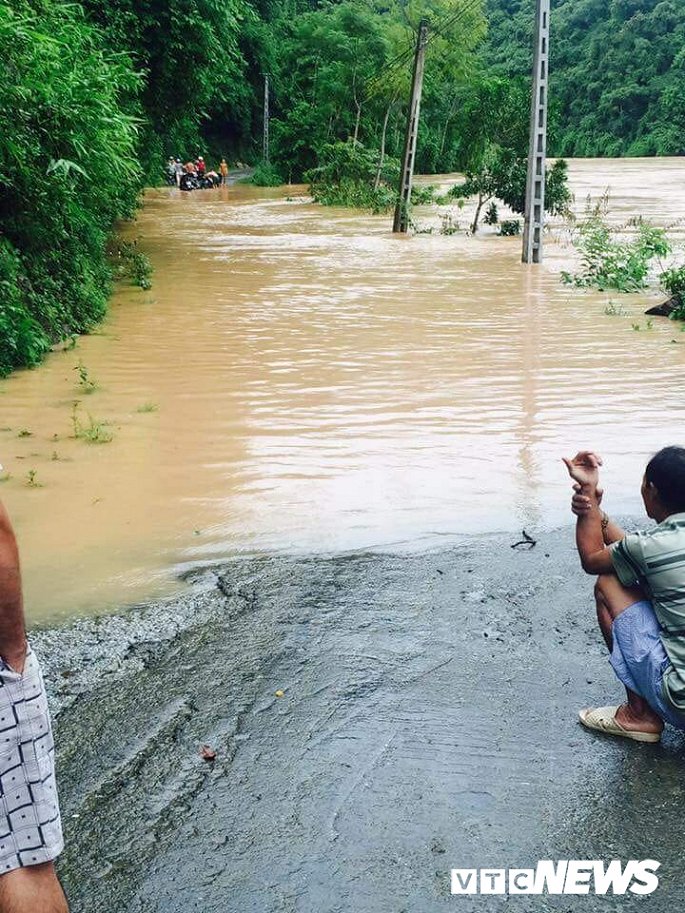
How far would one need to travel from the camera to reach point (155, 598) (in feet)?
16.7

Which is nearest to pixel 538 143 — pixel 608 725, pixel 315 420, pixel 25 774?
pixel 315 420

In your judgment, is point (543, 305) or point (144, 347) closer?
point (144, 347)

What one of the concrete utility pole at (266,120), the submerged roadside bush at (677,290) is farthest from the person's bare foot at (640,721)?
the concrete utility pole at (266,120)

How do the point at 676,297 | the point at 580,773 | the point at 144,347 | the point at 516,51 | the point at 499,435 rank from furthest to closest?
the point at 516,51 → the point at 676,297 → the point at 144,347 → the point at 499,435 → the point at 580,773

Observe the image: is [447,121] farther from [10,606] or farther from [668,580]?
[10,606]

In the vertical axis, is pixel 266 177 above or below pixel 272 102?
below

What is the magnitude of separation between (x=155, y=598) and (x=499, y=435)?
3841mm

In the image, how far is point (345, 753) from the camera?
355cm

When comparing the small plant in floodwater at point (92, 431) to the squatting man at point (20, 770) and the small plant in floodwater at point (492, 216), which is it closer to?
the squatting man at point (20, 770)

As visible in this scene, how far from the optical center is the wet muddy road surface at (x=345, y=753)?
2.95 meters

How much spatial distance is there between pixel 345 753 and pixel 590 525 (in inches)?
45.4

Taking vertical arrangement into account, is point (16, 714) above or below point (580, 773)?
above

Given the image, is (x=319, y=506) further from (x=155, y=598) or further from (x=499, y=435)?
(x=499, y=435)

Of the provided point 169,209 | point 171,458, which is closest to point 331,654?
point 171,458
